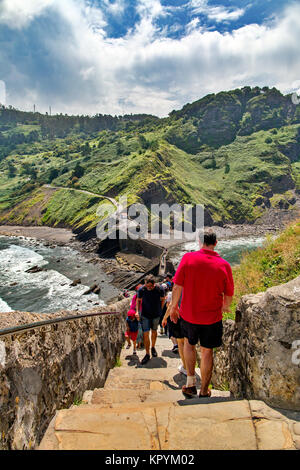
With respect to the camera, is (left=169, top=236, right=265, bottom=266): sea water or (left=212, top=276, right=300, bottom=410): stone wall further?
(left=169, top=236, right=265, bottom=266): sea water

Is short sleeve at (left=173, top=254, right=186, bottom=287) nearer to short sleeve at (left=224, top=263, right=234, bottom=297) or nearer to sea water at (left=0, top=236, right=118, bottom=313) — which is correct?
short sleeve at (left=224, top=263, right=234, bottom=297)

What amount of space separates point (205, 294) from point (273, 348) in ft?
3.16

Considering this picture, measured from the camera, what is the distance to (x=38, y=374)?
294cm

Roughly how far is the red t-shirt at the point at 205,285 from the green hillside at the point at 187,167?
60.6m

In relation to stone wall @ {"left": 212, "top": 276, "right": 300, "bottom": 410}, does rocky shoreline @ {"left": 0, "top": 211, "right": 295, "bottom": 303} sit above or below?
below

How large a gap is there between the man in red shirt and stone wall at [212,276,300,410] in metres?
0.36

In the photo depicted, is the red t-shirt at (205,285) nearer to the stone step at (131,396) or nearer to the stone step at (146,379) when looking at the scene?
the stone step at (131,396)

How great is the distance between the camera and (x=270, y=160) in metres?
123

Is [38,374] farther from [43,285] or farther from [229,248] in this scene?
[229,248]

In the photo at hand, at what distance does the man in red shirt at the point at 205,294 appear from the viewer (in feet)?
10.9

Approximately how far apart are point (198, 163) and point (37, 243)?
92.9 metres

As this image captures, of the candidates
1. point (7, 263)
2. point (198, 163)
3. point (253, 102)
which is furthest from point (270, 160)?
point (7, 263)

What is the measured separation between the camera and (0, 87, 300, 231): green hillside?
8362 centimetres

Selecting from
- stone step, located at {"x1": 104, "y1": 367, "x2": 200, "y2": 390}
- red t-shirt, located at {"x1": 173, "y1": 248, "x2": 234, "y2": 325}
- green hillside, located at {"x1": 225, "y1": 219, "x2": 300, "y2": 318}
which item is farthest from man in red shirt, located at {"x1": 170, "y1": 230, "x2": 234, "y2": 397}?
green hillside, located at {"x1": 225, "y1": 219, "x2": 300, "y2": 318}
